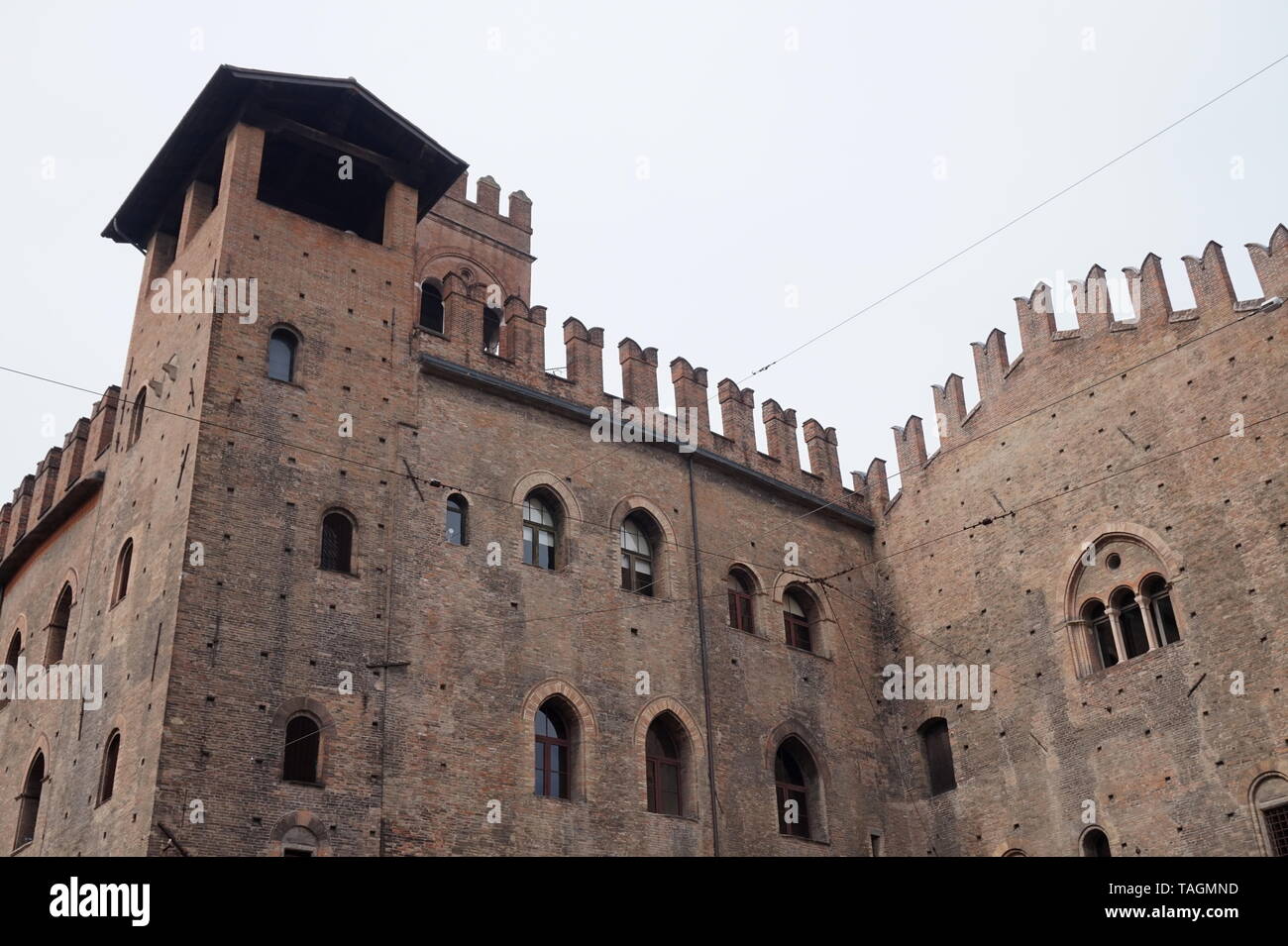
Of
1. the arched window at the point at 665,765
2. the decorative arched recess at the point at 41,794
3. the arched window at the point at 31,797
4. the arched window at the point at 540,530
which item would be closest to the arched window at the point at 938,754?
the arched window at the point at 665,765

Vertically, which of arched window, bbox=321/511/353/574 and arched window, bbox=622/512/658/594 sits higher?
arched window, bbox=622/512/658/594

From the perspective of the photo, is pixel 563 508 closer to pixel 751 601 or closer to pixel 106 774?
pixel 751 601

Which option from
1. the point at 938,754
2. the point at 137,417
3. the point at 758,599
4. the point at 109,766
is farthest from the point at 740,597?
the point at 109,766

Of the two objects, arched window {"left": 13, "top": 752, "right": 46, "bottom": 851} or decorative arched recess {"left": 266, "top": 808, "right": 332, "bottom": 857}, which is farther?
arched window {"left": 13, "top": 752, "right": 46, "bottom": 851}

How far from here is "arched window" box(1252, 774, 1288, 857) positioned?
16.1 metres

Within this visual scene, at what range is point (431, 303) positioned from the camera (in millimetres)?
26906

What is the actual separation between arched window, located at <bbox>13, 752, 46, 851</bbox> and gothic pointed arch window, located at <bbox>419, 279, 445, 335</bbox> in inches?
445

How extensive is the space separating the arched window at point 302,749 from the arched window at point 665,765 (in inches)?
178

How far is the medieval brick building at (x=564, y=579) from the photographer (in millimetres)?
15461

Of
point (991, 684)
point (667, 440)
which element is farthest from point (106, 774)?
point (991, 684)

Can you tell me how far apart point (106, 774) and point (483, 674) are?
14.2 feet

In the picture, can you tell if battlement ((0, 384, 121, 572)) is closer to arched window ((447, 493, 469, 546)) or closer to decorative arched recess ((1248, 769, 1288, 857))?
arched window ((447, 493, 469, 546))

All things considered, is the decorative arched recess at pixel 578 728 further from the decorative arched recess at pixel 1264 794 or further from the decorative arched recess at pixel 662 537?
the decorative arched recess at pixel 1264 794

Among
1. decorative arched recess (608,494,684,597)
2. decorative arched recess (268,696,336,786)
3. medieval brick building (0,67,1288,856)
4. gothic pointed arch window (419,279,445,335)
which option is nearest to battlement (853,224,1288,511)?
medieval brick building (0,67,1288,856)
